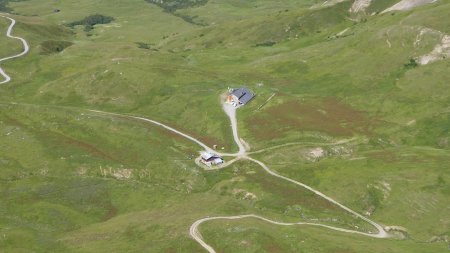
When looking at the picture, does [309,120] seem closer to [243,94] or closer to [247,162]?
[243,94]

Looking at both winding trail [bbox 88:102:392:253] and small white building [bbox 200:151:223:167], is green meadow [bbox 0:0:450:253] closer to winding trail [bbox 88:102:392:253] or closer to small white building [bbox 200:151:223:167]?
winding trail [bbox 88:102:392:253]

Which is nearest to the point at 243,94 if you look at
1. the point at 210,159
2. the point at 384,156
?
the point at 210,159

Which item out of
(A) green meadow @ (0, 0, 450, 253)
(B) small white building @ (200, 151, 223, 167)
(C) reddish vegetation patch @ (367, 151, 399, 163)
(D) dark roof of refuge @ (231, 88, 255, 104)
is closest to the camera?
(A) green meadow @ (0, 0, 450, 253)

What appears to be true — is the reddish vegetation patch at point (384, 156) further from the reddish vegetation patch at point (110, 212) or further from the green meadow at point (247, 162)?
the reddish vegetation patch at point (110, 212)

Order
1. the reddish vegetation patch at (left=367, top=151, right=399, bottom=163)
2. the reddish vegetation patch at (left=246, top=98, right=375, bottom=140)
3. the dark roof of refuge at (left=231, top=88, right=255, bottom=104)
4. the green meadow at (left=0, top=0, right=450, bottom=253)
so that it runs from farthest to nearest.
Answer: the dark roof of refuge at (left=231, top=88, right=255, bottom=104)
the reddish vegetation patch at (left=246, top=98, right=375, bottom=140)
the reddish vegetation patch at (left=367, top=151, right=399, bottom=163)
the green meadow at (left=0, top=0, right=450, bottom=253)

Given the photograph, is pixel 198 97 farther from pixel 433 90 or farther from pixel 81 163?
pixel 433 90

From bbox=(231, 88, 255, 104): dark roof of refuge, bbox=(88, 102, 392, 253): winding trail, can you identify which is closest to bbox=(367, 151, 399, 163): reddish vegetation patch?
bbox=(88, 102, 392, 253): winding trail
